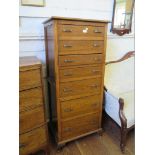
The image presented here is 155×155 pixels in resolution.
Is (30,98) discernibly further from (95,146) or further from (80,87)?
(95,146)

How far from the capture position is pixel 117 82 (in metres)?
2.34

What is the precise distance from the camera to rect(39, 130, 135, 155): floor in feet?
6.29

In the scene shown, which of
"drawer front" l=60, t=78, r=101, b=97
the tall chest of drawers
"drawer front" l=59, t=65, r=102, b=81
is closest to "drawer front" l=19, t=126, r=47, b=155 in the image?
the tall chest of drawers

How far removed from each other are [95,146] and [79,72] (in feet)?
3.21

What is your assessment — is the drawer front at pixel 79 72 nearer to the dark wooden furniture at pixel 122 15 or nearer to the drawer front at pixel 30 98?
the drawer front at pixel 30 98

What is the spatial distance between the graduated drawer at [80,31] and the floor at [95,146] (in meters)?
1.35

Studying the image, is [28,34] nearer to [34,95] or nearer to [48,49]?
[48,49]

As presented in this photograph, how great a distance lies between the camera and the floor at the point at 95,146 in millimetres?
1918

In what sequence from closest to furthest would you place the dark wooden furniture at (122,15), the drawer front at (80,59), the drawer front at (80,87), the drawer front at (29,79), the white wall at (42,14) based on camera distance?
the drawer front at (29,79) → the drawer front at (80,59) → the drawer front at (80,87) → the white wall at (42,14) → the dark wooden furniture at (122,15)

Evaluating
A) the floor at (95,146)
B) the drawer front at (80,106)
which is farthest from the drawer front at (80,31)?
the floor at (95,146)

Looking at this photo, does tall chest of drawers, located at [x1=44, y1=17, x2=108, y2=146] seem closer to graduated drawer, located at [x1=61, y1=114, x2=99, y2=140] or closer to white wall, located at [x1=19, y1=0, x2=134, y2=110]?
graduated drawer, located at [x1=61, y1=114, x2=99, y2=140]

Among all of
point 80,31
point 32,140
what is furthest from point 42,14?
point 32,140
